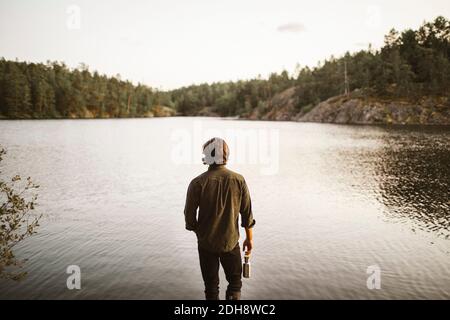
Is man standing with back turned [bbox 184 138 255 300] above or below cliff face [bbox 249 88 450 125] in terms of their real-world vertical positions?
below

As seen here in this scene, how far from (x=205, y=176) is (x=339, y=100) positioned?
445 ft

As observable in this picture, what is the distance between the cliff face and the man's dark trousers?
362 ft

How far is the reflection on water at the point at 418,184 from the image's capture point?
19234 mm

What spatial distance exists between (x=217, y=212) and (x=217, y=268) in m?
1.25

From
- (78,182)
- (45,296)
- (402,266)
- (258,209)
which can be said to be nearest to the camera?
(45,296)

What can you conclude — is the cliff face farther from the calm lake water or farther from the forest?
the calm lake water

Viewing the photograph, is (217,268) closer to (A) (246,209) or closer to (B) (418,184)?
(A) (246,209)

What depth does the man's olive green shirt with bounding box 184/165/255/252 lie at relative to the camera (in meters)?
7.20

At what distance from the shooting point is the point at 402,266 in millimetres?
12875

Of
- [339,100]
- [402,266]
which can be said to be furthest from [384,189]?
[339,100]

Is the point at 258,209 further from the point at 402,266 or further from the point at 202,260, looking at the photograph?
the point at 202,260

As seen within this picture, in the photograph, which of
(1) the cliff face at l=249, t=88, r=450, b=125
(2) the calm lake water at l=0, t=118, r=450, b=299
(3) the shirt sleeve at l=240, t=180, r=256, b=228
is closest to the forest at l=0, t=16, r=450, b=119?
(1) the cliff face at l=249, t=88, r=450, b=125

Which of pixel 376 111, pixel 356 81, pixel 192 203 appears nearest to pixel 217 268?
pixel 192 203

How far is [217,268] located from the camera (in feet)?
24.9
